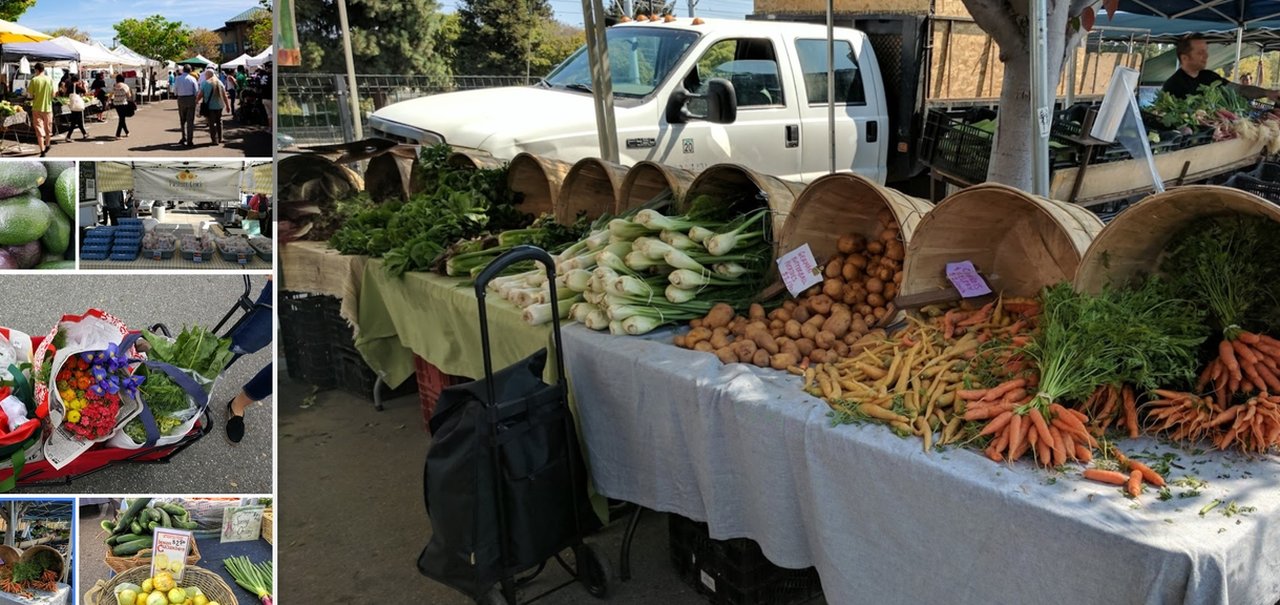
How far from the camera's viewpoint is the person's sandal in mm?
2948

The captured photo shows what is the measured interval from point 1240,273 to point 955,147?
469cm

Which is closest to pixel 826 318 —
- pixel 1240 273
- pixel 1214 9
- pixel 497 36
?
pixel 1240 273

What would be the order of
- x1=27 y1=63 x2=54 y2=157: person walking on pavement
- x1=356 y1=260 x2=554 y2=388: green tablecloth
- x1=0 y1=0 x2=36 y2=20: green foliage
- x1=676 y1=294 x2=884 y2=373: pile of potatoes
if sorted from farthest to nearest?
x1=356 y1=260 x2=554 y2=388: green tablecloth → x1=27 y1=63 x2=54 y2=157: person walking on pavement → x1=676 y1=294 x2=884 y2=373: pile of potatoes → x1=0 y1=0 x2=36 y2=20: green foliage

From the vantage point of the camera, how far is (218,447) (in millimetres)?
2979

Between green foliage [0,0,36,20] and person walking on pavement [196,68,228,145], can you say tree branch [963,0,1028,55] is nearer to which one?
person walking on pavement [196,68,228,145]

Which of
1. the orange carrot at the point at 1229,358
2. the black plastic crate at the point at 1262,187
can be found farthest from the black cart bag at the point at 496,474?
the black plastic crate at the point at 1262,187

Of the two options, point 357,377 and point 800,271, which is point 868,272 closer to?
point 800,271

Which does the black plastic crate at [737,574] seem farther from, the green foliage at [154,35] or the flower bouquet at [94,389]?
the green foliage at [154,35]

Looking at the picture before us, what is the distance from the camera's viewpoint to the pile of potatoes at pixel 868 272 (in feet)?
9.68

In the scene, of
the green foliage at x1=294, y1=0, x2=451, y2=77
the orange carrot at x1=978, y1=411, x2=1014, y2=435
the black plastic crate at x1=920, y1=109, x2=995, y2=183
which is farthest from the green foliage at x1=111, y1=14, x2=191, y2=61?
the green foliage at x1=294, y1=0, x2=451, y2=77

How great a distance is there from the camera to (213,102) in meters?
2.35

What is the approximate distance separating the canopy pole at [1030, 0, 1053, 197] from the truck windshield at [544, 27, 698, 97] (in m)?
3.39

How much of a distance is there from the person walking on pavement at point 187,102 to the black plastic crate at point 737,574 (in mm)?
1948

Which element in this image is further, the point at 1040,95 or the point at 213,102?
the point at 1040,95
